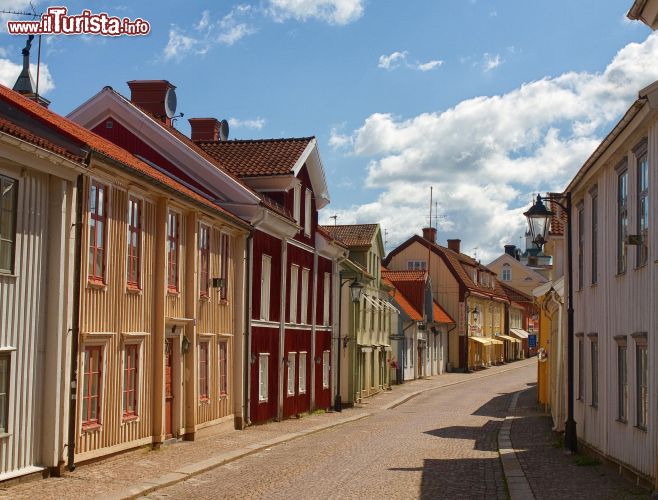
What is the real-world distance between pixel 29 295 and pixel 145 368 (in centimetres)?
461

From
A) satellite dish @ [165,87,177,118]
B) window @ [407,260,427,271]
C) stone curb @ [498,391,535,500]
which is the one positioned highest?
satellite dish @ [165,87,177,118]

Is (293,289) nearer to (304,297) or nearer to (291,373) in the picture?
(304,297)

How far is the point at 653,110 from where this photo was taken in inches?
488

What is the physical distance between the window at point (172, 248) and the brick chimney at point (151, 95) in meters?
8.27

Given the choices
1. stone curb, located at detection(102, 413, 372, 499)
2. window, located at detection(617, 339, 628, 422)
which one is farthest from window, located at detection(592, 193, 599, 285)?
stone curb, located at detection(102, 413, 372, 499)

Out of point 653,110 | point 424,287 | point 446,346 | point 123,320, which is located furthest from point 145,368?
point 446,346

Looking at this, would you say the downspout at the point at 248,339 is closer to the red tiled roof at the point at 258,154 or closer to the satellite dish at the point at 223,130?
the red tiled roof at the point at 258,154

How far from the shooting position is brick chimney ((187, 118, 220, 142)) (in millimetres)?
31734

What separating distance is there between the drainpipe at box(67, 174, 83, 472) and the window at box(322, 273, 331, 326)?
1913 cm

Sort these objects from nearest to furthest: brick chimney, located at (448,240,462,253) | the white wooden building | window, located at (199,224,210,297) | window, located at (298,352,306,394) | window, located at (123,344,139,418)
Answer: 1. the white wooden building
2. window, located at (123,344,139,418)
3. window, located at (199,224,210,297)
4. window, located at (298,352,306,394)
5. brick chimney, located at (448,240,462,253)

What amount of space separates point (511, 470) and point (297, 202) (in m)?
14.6

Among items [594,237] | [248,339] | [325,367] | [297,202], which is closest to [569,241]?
[594,237]

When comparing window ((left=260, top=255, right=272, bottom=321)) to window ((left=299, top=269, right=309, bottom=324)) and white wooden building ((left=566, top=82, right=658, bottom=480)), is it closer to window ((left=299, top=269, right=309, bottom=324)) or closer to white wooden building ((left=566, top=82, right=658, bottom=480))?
window ((left=299, top=269, right=309, bottom=324))

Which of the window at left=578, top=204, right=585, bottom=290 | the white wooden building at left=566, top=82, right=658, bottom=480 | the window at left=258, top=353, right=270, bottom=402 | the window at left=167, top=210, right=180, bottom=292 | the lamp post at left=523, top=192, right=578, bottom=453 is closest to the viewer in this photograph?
the white wooden building at left=566, top=82, right=658, bottom=480
